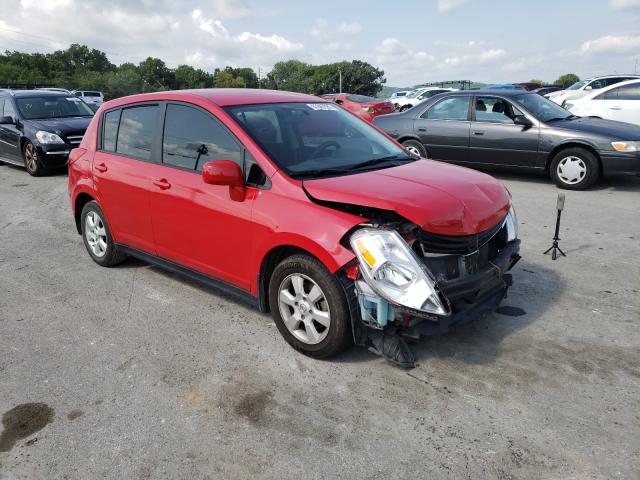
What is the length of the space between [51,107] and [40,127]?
1060mm

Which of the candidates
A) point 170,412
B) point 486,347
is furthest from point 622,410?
point 170,412

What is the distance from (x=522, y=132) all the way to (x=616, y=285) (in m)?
4.72

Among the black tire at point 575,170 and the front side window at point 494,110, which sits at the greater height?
the front side window at point 494,110

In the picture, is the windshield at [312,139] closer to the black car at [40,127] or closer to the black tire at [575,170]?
the black tire at [575,170]

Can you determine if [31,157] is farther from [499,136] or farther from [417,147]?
[499,136]

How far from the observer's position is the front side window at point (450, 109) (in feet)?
31.2

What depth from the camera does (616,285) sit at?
471 cm

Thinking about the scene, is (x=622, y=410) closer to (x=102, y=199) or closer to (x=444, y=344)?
(x=444, y=344)

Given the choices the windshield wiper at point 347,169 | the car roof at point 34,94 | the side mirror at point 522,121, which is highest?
the car roof at point 34,94

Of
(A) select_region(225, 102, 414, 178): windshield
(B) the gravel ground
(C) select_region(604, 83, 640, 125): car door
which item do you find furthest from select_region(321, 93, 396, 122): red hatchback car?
(B) the gravel ground

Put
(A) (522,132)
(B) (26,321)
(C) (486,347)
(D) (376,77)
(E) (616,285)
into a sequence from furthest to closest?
(D) (376,77)
(A) (522,132)
(E) (616,285)
(B) (26,321)
(C) (486,347)

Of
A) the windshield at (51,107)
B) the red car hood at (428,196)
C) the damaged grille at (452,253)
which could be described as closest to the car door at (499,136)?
the red car hood at (428,196)

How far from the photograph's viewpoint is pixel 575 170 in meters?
8.51

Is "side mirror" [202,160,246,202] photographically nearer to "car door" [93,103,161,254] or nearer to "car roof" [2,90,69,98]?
"car door" [93,103,161,254]
